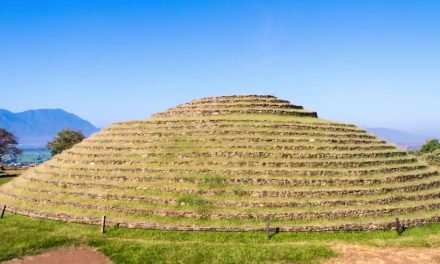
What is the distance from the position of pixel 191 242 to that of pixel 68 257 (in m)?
6.10

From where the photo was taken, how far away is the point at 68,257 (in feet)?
68.6

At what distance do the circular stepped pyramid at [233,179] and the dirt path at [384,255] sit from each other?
2.90 meters

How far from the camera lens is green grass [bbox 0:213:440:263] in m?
20.9

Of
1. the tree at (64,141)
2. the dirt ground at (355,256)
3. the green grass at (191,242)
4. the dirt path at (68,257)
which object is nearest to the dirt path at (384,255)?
the dirt ground at (355,256)

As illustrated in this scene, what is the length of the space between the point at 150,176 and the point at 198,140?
498 centimetres

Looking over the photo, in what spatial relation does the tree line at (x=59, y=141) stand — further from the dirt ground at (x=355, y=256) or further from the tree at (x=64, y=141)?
the dirt ground at (x=355, y=256)

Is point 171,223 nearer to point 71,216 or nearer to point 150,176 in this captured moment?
point 150,176

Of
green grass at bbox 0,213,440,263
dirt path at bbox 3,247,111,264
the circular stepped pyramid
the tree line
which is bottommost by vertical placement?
dirt path at bbox 3,247,111,264

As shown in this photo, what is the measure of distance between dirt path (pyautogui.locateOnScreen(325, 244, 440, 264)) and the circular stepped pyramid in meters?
2.90

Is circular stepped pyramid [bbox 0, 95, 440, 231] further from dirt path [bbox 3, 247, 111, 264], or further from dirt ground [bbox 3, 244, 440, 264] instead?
dirt path [bbox 3, 247, 111, 264]

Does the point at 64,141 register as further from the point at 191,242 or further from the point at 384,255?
the point at 384,255

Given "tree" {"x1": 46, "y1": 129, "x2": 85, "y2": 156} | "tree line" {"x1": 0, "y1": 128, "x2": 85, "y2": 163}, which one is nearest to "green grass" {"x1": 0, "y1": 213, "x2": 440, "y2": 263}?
"tree" {"x1": 46, "y1": 129, "x2": 85, "y2": 156}

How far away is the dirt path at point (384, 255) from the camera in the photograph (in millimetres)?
20422

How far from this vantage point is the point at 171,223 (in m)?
25.2
